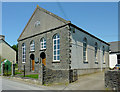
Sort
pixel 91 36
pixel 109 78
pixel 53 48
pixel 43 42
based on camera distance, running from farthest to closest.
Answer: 1. pixel 91 36
2. pixel 43 42
3. pixel 53 48
4. pixel 109 78

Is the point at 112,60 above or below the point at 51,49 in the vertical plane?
below

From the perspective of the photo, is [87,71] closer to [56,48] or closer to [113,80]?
[56,48]

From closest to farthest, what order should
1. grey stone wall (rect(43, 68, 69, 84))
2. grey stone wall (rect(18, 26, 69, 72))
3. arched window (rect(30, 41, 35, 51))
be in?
grey stone wall (rect(43, 68, 69, 84)), grey stone wall (rect(18, 26, 69, 72)), arched window (rect(30, 41, 35, 51))

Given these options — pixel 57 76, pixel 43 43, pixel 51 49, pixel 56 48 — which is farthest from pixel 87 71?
pixel 43 43

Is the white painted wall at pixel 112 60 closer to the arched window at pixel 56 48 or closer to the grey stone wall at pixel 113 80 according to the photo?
the arched window at pixel 56 48

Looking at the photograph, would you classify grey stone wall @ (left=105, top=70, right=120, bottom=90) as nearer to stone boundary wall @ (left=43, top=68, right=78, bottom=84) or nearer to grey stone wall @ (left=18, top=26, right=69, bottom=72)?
stone boundary wall @ (left=43, top=68, right=78, bottom=84)

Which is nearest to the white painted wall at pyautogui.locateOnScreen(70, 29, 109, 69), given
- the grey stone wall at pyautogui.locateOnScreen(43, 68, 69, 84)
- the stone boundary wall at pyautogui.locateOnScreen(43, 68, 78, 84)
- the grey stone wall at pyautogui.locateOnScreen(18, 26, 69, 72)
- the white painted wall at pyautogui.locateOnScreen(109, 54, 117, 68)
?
the grey stone wall at pyautogui.locateOnScreen(18, 26, 69, 72)

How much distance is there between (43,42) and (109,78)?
33.7ft

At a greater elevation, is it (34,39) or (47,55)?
(34,39)

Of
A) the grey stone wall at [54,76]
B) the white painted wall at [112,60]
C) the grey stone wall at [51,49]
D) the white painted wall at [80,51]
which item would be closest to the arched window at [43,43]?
the grey stone wall at [51,49]

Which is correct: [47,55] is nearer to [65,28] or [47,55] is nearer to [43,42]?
[43,42]

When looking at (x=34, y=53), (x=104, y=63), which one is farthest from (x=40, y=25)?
(x=104, y=63)

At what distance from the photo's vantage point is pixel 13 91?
28.0 feet

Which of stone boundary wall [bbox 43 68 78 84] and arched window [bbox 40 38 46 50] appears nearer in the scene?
stone boundary wall [bbox 43 68 78 84]
